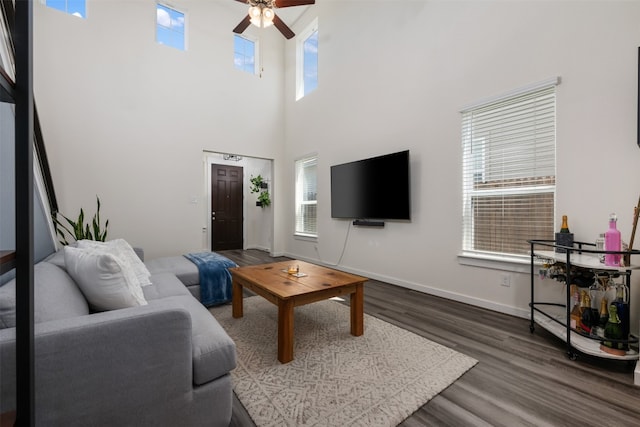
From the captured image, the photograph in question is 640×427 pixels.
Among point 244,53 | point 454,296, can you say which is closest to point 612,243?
point 454,296

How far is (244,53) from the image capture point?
Answer: 567cm

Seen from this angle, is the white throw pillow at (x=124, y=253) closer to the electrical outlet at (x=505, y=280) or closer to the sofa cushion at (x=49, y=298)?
the sofa cushion at (x=49, y=298)

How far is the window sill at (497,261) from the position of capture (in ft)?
8.54

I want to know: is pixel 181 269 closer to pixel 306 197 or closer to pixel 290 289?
pixel 290 289

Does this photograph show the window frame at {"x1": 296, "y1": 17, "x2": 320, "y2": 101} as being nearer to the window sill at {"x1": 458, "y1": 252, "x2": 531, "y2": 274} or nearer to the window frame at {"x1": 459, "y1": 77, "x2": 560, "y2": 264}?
the window frame at {"x1": 459, "y1": 77, "x2": 560, "y2": 264}

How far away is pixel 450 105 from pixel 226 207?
5629 mm

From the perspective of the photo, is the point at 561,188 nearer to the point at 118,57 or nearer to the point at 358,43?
the point at 358,43

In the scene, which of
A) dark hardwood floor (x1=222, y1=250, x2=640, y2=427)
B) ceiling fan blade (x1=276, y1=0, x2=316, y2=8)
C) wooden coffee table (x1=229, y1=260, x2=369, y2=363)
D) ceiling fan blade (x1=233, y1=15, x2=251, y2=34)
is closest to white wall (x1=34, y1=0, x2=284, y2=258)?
ceiling fan blade (x1=233, y1=15, x2=251, y2=34)

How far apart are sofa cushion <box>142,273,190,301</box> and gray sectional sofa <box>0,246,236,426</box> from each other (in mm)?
726

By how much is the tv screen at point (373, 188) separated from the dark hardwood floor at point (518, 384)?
149cm

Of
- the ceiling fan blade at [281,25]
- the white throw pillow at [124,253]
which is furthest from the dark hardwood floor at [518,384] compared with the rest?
the ceiling fan blade at [281,25]

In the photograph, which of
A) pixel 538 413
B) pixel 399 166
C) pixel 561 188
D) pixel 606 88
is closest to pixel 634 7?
pixel 606 88

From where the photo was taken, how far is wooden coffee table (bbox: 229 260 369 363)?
190 centimetres

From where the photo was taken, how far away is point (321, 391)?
1.58m
